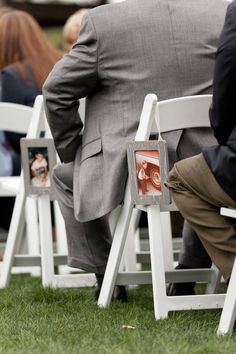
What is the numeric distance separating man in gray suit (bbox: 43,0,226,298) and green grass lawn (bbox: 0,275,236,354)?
0.49 m

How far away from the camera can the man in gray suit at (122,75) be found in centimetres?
567

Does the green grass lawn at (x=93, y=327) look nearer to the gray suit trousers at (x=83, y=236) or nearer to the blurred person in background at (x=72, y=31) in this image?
the gray suit trousers at (x=83, y=236)

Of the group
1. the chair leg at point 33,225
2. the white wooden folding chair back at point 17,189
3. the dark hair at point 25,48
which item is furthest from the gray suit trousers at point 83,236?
the dark hair at point 25,48

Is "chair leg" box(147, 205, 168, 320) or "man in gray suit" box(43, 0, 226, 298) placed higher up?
"man in gray suit" box(43, 0, 226, 298)

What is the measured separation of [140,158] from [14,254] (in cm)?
186

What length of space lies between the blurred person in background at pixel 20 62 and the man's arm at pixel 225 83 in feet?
12.5

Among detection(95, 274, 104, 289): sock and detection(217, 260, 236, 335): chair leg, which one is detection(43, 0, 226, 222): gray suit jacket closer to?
detection(95, 274, 104, 289): sock

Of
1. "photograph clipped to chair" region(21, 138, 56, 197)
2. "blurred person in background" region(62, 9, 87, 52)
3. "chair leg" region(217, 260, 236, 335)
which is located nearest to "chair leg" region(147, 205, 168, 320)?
"chair leg" region(217, 260, 236, 335)

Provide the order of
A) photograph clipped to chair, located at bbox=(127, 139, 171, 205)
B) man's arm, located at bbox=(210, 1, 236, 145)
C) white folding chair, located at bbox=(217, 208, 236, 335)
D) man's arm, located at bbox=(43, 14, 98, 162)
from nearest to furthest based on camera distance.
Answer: man's arm, located at bbox=(210, 1, 236, 145) < white folding chair, located at bbox=(217, 208, 236, 335) < photograph clipped to chair, located at bbox=(127, 139, 171, 205) < man's arm, located at bbox=(43, 14, 98, 162)

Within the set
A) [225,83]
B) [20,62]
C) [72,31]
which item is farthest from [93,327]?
[72,31]

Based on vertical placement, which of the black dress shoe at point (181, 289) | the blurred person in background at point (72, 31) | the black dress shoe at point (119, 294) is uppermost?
the black dress shoe at point (181, 289)

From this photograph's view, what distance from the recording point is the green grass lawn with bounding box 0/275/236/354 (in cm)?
443

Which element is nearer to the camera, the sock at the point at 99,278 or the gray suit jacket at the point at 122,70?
the gray suit jacket at the point at 122,70

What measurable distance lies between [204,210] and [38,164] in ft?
5.79
